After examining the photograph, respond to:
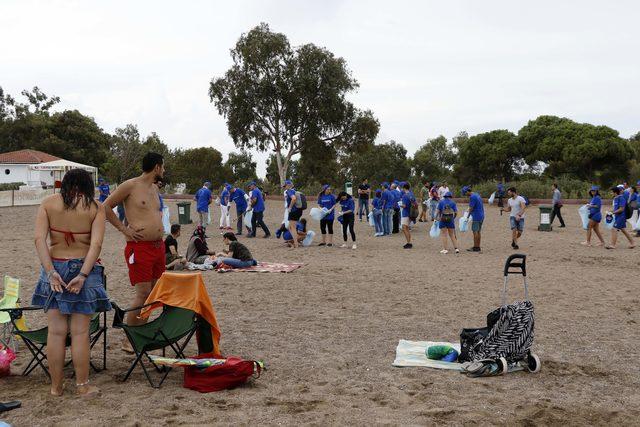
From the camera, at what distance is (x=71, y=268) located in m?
4.48

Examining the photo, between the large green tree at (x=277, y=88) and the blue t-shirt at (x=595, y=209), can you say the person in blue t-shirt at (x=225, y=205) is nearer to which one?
the blue t-shirt at (x=595, y=209)

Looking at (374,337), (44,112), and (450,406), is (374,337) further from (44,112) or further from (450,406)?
(44,112)

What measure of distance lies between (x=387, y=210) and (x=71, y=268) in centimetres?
1535

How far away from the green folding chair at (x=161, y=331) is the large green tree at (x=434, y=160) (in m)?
52.2

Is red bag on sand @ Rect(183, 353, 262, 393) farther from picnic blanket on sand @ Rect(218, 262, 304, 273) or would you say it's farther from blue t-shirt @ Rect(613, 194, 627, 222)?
blue t-shirt @ Rect(613, 194, 627, 222)

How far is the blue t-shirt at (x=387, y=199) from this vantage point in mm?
19067

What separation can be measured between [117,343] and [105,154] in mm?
58063

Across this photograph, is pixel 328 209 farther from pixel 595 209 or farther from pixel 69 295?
pixel 69 295

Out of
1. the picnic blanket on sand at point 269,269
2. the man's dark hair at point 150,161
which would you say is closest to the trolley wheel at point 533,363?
the man's dark hair at point 150,161

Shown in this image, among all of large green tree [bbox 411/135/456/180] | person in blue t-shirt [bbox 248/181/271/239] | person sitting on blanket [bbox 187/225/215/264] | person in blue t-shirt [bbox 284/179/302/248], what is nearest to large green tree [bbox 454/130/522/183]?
large green tree [bbox 411/135/456/180]

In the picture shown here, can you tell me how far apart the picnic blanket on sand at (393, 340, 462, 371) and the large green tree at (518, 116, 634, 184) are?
133ft

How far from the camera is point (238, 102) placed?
145 ft

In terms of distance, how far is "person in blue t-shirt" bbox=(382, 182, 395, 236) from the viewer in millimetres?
19125

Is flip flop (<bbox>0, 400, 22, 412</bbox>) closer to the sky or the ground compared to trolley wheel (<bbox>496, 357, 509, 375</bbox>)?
closer to the sky
